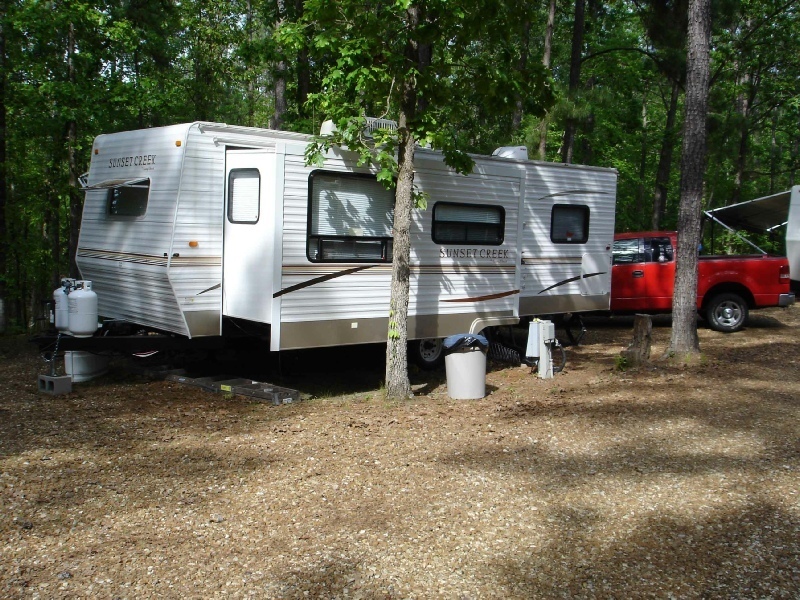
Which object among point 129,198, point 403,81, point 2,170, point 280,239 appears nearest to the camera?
point 280,239

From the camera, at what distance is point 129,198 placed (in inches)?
336

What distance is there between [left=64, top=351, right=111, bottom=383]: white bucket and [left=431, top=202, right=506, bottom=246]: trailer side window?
423 centimetres

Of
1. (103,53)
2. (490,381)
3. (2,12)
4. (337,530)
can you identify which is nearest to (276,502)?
(337,530)

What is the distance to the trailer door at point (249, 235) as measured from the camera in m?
7.73

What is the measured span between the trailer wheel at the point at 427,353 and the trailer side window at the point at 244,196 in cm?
288

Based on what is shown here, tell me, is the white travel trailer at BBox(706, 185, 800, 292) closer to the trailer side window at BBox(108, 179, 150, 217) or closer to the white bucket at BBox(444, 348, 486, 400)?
the white bucket at BBox(444, 348, 486, 400)

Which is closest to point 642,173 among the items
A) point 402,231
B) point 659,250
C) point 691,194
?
point 659,250

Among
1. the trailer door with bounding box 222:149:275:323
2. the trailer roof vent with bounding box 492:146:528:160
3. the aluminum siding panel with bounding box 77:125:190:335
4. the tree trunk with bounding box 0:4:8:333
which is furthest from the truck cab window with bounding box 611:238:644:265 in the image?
the tree trunk with bounding box 0:4:8:333

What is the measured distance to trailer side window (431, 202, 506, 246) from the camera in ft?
30.8

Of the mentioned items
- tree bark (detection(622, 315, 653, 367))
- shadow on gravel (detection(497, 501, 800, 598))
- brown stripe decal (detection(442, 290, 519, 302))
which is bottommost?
shadow on gravel (detection(497, 501, 800, 598))

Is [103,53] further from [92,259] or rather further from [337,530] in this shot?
[337,530]

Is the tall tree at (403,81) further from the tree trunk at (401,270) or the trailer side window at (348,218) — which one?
the trailer side window at (348,218)

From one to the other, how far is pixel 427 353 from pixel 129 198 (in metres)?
4.11

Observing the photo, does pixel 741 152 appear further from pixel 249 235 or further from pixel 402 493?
pixel 402 493
